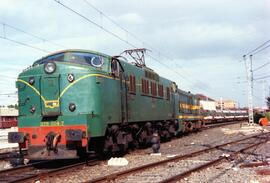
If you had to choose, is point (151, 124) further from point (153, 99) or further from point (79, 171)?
point (79, 171)

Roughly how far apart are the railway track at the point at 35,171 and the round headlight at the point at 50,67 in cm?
293

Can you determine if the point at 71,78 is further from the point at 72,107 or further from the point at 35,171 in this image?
the point at 35,171

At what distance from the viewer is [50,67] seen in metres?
13.0

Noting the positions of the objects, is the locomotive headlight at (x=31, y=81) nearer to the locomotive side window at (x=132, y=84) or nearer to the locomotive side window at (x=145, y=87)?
the locomotive side window at (x=132, y=84)

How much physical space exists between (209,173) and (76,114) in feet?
13.8

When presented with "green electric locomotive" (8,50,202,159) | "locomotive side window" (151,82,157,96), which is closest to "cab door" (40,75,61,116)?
"green electric locomotive" (8,50,202,159)

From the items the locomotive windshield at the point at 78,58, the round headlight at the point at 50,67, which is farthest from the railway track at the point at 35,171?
the locomotive windshield at the point at 78,58

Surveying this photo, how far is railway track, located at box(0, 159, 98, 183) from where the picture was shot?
1052 cm

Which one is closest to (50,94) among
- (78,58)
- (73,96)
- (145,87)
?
(73,96)

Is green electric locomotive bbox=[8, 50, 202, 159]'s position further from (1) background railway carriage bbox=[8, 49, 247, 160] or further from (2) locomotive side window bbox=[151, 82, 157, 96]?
(2) locomotive side window bbox=[151, 82, 157, 96]

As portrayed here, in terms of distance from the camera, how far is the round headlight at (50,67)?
12969 millimetres

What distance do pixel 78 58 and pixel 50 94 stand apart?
56.9 inches

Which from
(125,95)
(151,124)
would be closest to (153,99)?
(151,124)

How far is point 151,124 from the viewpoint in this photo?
776 inches
